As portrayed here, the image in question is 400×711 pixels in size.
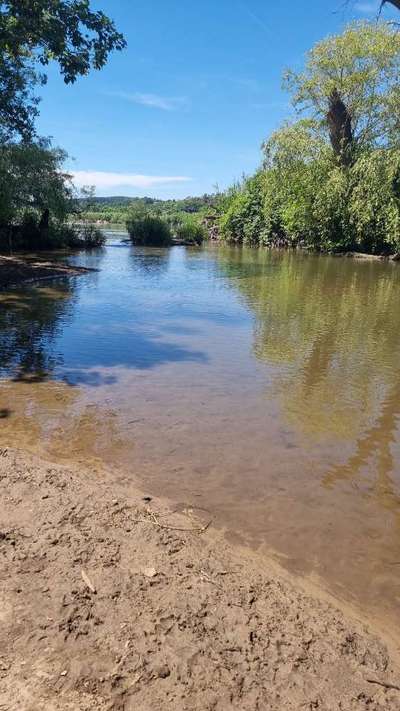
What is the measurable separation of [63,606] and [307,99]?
41.8 meters

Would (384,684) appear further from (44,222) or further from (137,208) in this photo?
(137,208)

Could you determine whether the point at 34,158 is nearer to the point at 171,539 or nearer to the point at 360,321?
the point at 360,321

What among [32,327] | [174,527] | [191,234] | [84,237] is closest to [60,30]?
[32,327]

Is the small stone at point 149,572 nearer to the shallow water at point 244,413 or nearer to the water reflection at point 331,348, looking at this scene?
the shallow water at point 244,413

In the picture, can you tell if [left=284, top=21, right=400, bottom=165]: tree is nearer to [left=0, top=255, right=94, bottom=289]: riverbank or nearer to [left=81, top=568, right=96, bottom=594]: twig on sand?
[left=0, top=255, right=94, bottom=289]: riverbank

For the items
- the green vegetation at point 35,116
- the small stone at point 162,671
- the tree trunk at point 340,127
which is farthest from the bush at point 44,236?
the small stone at point 162,671

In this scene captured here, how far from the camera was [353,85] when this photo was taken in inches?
1396

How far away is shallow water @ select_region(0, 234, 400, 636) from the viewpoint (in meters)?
3.95

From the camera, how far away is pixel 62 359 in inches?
336

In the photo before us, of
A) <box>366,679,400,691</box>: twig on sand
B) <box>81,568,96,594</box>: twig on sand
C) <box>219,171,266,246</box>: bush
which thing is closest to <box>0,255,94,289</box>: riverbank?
<box>81,568,96,594</box>: twig on sand

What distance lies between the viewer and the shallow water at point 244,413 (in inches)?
155

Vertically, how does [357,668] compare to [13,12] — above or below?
below

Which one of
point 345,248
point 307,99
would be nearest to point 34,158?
point 307,99

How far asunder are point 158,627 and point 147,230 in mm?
45495
